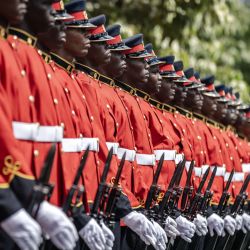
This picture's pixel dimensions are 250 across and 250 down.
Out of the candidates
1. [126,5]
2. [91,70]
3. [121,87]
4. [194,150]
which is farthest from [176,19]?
[91,70]

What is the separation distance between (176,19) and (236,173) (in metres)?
3.17

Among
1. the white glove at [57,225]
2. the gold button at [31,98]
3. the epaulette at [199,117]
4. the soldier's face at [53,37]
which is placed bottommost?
the epaulette at [199,117]

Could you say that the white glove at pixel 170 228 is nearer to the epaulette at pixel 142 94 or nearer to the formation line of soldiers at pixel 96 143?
the formation line of soldiers at pixel 96 143

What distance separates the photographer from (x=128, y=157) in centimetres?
739

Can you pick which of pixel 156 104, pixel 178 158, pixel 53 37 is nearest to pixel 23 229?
pixel 53 37

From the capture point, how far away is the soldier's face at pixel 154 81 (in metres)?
8.62

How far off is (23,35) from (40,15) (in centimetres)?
16

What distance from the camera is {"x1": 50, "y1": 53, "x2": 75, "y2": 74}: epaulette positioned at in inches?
242

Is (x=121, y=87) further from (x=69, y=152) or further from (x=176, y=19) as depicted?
(x=176, y=19)

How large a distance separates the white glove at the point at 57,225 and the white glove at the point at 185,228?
A: 348 cm

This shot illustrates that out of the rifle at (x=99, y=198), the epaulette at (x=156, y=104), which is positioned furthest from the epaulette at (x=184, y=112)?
the rifle at (x=99, y=198)

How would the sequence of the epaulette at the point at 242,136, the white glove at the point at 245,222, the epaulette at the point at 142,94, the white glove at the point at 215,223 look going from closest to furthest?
the epaulette at the point at 142,94
the white glove at the point at 215,223
the white glove at the point at 245,222
the epaulette at the point at 242,136

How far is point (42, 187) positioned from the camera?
4.71m

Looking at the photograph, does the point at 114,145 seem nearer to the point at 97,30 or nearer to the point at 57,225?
the point at 97,30
